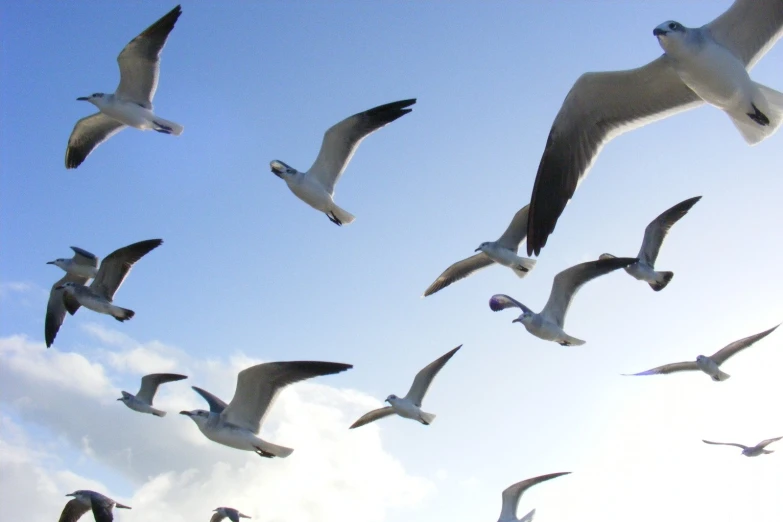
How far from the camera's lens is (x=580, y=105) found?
291 inches

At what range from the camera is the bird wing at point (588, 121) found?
719 cm

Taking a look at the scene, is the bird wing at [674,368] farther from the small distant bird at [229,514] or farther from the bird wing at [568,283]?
the small distant bird at [229,514]

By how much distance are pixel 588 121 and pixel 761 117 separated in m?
1.53

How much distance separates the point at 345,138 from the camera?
12.1 meters

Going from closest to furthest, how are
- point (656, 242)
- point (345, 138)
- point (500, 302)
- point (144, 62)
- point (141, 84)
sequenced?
point (345, 138), point (144, 62), point (141, 84), point (656, 242), point (500, 302)

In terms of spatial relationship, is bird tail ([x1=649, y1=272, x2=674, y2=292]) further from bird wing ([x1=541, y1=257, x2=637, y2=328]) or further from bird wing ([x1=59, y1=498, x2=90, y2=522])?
bird wing ([x1=59, y1=498, x2=90, y2=522])

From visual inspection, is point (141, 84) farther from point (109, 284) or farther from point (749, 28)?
point (749, 28)

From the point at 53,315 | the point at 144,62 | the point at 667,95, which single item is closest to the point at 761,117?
the point at 667,95

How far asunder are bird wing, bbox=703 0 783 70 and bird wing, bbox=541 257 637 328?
19.0ft

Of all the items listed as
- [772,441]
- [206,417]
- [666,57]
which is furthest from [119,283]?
[772,441]

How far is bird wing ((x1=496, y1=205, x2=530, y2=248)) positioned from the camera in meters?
14.2

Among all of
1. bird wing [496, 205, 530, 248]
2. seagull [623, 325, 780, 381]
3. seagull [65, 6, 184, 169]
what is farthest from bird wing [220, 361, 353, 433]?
seagull [623, 325, 780, 381]

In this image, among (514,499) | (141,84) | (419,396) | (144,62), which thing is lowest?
(514,499)

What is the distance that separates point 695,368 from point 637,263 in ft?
9.15
